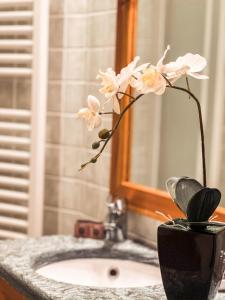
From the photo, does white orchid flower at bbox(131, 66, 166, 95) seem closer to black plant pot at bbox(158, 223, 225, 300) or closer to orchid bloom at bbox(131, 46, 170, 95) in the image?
orchid bloom at bbox(131, 46, 170, 95)

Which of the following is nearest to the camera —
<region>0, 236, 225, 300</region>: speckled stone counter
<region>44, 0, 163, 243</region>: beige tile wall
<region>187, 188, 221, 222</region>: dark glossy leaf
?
<region>187, 188, 221, 222</region>: dark glossy leaf

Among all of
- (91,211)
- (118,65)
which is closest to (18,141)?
(91,211)

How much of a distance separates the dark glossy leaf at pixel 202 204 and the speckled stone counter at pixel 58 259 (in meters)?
0.19

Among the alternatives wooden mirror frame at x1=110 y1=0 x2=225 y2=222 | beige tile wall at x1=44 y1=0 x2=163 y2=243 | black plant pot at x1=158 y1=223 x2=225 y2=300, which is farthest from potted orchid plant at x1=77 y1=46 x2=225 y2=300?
beige tile wall at x1=44 y1=0 x2=163 y2=243

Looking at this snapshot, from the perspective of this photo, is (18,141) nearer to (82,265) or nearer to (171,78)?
(82,265)

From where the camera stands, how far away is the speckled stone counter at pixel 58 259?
1068 mm

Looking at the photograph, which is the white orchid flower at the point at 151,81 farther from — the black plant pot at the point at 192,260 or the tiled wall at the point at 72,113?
the tiled wall at the point at 72,113

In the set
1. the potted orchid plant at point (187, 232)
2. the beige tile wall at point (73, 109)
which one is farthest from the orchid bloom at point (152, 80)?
the beige tile wall at point (73, 109)

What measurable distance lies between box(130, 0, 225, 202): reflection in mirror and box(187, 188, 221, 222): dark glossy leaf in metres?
0.31

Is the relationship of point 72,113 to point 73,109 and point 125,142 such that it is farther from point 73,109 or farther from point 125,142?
point 125,142

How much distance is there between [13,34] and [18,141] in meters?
0.35

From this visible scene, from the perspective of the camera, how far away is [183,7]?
1.41 meters

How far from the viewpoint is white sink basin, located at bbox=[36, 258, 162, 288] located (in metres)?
1.34

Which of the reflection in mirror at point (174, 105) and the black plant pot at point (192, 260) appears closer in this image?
the black plant pot at point (192, 260)
